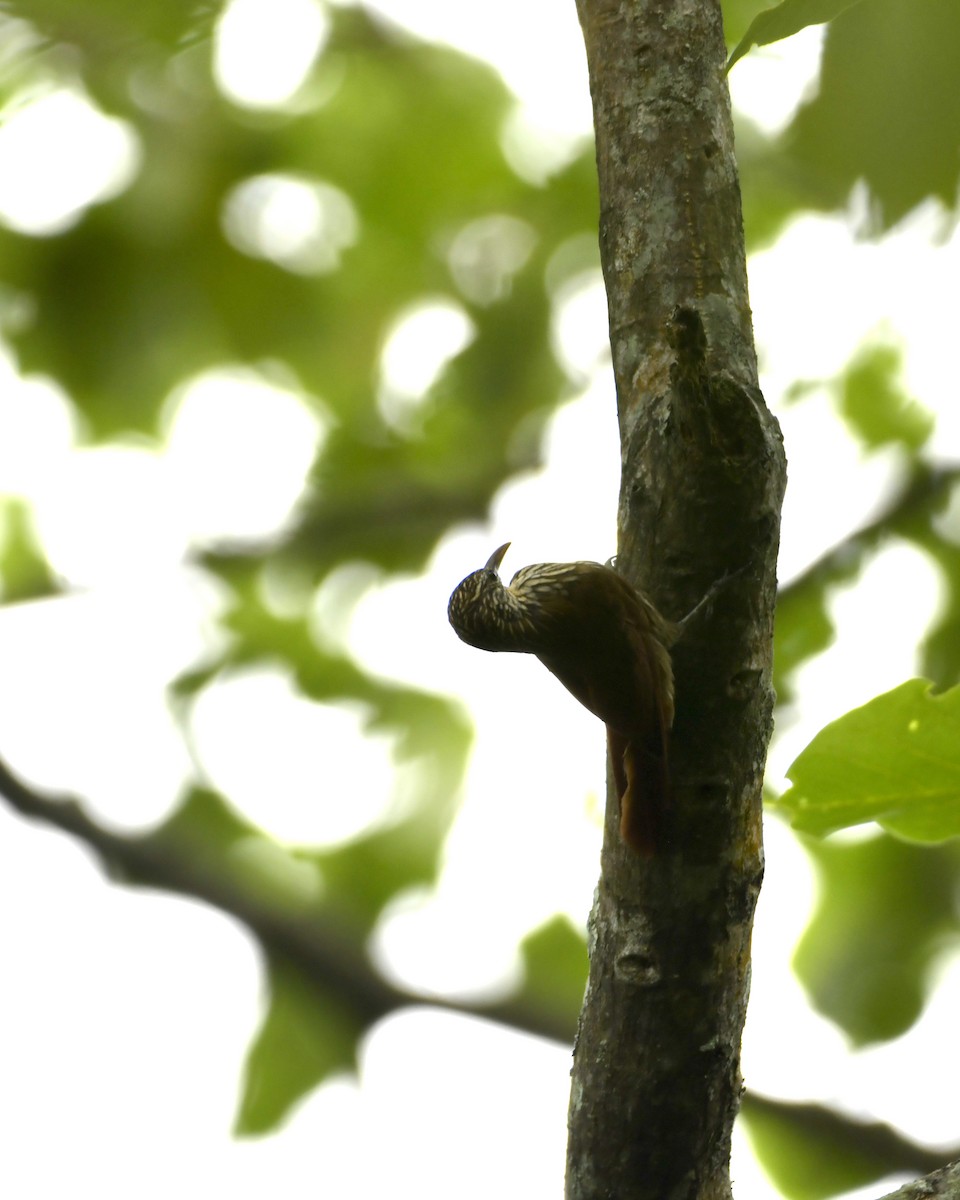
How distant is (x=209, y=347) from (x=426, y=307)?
105 centimetres

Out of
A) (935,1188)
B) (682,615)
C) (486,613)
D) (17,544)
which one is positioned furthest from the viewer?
(17,544)

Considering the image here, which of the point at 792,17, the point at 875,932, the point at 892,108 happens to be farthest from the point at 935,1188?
the point at 875,932

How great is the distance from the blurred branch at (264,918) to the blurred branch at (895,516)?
189cm

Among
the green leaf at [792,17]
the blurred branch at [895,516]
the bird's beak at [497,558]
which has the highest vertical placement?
the blurred branch at [895,516]

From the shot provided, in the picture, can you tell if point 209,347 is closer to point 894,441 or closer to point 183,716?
point 183,716

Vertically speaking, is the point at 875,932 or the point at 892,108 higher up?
the point at 875,932

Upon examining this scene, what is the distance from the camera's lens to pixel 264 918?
13.8ft

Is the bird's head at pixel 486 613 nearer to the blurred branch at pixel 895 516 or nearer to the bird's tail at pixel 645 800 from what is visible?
the bird's tail at pixel 645 800

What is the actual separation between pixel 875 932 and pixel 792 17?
420 cm

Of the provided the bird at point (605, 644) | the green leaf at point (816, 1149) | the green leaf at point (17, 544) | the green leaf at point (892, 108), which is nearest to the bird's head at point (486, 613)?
the bird at point (605, 644)

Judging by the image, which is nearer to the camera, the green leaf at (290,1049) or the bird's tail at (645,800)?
the bird's tail at (645,800)

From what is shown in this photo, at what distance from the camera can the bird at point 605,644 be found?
213 centimetres

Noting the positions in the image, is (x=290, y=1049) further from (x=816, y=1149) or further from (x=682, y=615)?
(x=682, y=615)

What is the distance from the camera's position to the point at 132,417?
221 inches
